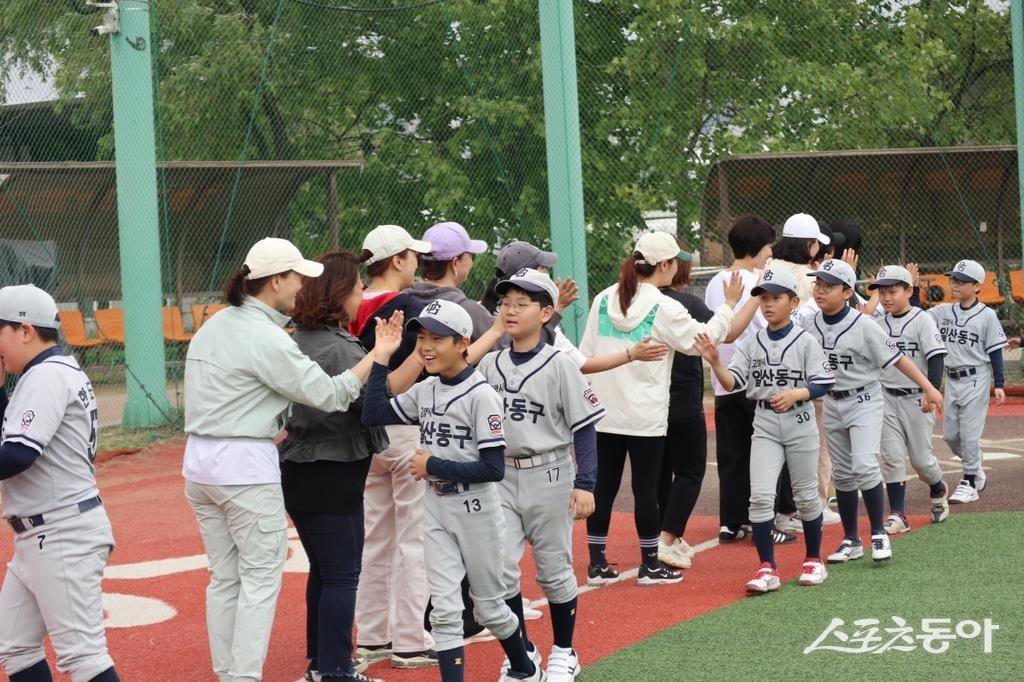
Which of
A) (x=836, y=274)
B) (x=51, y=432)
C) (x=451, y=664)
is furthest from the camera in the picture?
(x=836, y=274)

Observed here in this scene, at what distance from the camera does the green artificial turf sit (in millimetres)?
5266

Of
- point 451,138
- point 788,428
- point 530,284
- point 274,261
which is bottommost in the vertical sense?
point 788,428

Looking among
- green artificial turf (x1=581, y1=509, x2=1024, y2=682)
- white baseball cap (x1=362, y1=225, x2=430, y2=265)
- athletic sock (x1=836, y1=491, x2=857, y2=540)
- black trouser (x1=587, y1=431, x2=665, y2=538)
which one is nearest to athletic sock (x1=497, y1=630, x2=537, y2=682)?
green artificial turf (x1=581, y1=509, x2=1024, y2=682)

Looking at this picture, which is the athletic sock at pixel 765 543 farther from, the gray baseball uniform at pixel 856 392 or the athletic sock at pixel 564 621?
the athletic sock at pixel 564 621

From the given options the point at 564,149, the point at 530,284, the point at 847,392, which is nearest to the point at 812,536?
the point at 847,392

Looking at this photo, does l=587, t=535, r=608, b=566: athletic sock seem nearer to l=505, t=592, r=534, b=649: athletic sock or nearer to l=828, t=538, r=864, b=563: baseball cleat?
l=828, t=538, r=864, b=563: baseball cleat

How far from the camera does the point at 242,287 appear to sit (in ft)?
16.0

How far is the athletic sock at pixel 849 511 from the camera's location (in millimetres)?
7242

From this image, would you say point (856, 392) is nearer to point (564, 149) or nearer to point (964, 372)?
Answer: point (964, 372)

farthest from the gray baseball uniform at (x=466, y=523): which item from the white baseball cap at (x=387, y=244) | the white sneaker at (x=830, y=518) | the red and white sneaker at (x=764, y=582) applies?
the white sneaker at (x=830, y=518)

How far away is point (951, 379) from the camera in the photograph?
9227mm

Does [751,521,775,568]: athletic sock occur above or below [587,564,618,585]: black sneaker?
above

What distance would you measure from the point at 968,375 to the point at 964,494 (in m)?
0.83

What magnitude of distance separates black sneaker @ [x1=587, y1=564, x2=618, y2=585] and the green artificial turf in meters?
0.85
